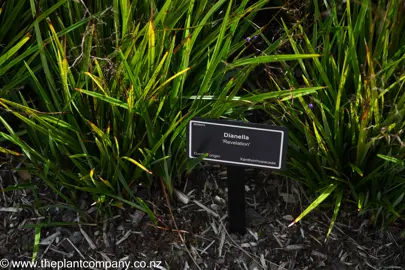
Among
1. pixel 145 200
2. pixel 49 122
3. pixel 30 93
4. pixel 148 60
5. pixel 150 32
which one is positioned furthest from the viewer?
pixel 30 93

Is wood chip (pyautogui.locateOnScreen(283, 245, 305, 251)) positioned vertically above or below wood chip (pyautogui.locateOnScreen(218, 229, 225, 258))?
below

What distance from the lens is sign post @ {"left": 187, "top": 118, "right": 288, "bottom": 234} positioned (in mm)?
1352

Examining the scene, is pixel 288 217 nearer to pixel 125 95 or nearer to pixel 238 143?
pixel 238 143

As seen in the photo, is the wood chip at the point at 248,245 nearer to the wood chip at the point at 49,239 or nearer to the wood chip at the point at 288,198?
the wood chip at the point at 288,198

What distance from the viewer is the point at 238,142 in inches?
54.4

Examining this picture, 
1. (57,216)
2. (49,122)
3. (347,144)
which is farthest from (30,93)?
(347,144)

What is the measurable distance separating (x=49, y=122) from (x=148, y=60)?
13.5 inches

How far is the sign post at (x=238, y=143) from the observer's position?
1352 millimetres

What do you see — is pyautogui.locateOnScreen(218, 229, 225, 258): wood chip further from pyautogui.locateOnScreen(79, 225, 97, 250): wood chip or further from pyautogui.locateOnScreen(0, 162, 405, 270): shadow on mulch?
pyautogui.locateOnScreen(79, 225, 97, 250): wood chip

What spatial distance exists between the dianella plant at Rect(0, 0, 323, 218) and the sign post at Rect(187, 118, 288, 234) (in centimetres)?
7

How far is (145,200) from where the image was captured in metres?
1.68

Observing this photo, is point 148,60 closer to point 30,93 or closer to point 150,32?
point 150,32

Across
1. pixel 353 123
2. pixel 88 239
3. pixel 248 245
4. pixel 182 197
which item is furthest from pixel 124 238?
pixel 353 123

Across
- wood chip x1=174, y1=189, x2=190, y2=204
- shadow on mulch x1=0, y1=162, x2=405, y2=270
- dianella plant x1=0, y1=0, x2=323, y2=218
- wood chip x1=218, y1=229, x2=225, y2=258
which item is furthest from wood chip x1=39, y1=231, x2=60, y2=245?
wood chip x1=218, y1=229, x2=225, y2=258
